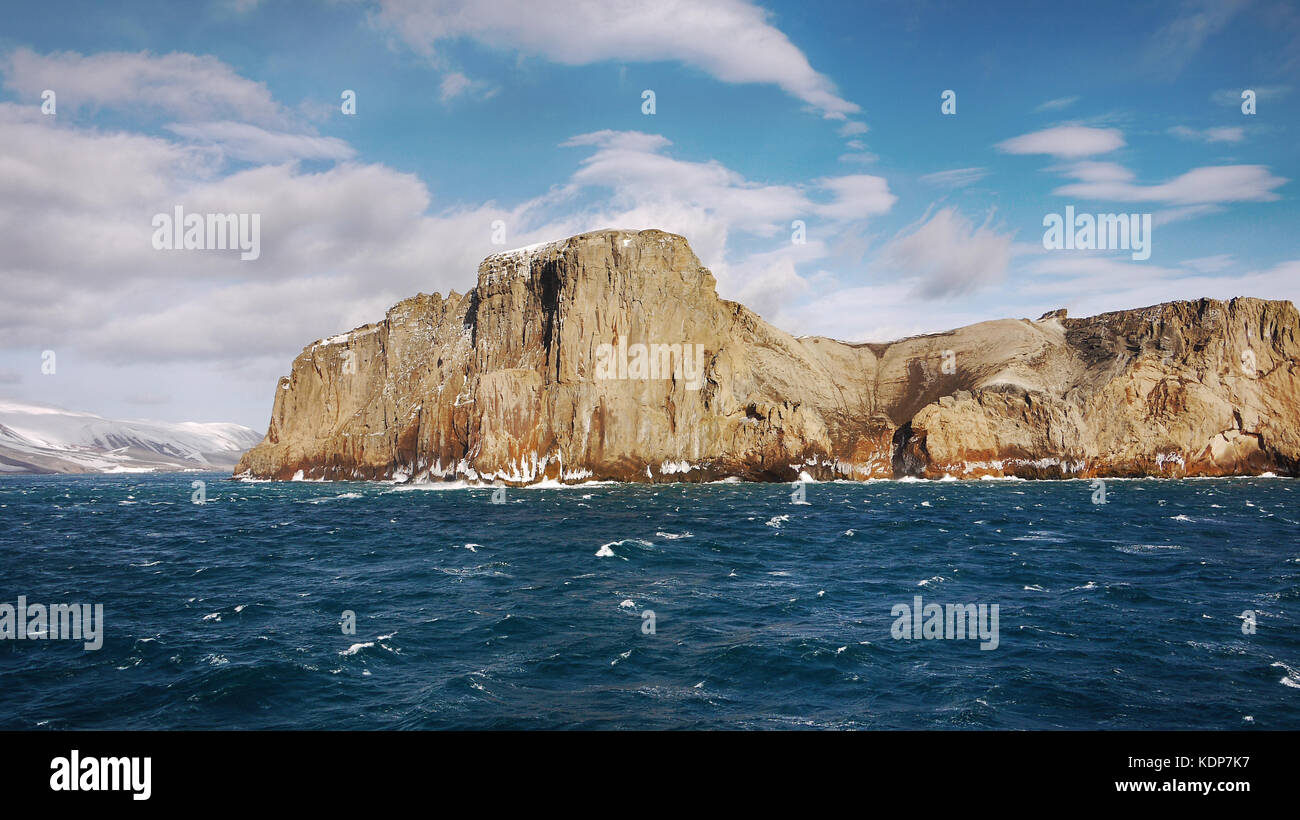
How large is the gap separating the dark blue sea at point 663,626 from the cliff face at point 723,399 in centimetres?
5123

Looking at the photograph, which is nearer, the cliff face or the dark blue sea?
the dark blue sea

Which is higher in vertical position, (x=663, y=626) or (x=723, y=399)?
(x=723, y=399)

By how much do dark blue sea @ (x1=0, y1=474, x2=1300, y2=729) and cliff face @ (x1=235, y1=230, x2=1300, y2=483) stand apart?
51.2m

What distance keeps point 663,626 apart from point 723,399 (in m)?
84.6

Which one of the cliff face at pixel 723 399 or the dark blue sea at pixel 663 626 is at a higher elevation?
the cliff face at pixel 723 399

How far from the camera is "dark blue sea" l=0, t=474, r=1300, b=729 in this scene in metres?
17.5

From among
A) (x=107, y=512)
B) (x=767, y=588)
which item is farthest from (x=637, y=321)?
(x=767, y=588)

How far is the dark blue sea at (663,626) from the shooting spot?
57.5 feet

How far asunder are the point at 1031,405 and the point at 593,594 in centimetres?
10606

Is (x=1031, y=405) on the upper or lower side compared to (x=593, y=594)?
upper

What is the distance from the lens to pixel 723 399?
109 metres

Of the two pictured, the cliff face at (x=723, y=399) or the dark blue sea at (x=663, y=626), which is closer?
the dark blue sea at (x=663, y=626)
